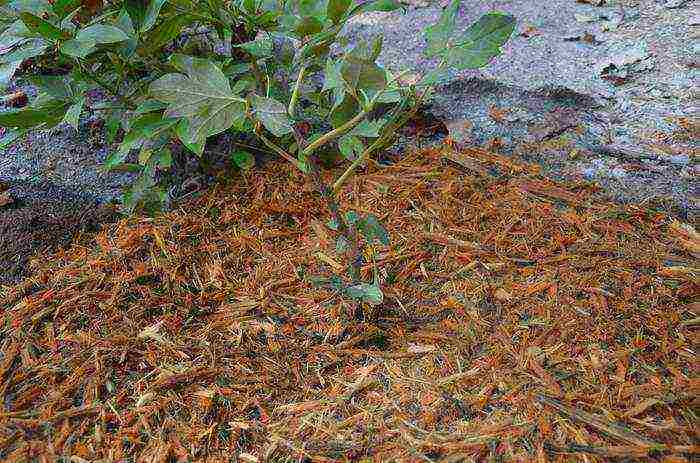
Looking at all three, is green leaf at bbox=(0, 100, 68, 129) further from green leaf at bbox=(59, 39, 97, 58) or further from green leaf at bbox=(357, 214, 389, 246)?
green leaf at bbox=(357, 214, 389, 246)

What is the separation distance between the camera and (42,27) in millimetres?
1136

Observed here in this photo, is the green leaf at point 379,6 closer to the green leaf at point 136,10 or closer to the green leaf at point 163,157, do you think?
the green leaf at point 136,10

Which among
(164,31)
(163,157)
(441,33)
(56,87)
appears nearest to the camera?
(441,33)

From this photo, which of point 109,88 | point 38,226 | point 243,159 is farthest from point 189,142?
point 38,226

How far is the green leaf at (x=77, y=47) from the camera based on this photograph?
44.2 inches

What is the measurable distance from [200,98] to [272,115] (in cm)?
12

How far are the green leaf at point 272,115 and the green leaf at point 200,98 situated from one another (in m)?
0.03

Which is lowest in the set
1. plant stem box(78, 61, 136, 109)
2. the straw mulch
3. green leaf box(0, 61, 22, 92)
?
the straw mulch

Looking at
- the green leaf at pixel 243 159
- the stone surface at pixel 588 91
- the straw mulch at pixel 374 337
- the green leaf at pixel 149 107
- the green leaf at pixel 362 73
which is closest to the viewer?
the green leaf at pixel 362 73

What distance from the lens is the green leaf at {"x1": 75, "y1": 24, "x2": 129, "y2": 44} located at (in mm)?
1105

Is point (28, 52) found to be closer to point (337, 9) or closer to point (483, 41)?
point (337, 9)

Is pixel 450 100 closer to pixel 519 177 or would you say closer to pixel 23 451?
pixel 519 177

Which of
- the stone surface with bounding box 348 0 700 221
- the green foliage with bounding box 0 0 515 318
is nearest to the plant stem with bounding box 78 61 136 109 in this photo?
the green foliage with bounding box 0 0 515 318

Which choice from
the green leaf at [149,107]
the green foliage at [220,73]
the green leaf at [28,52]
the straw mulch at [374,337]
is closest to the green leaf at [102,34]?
the green foliage at [220,73]
